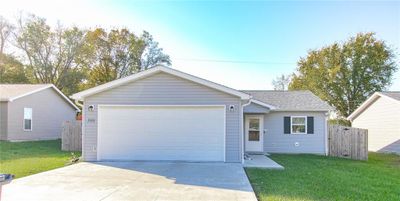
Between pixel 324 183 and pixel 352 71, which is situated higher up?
pixel 352 71

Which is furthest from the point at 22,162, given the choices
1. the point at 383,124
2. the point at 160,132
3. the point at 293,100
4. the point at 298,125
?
the point at 383,124

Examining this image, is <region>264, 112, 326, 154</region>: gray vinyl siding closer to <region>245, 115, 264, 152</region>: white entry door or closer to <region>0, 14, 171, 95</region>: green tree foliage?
<region>245, 115, 264, 152</region>: white entry door

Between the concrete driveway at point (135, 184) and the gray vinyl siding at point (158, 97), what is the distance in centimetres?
158

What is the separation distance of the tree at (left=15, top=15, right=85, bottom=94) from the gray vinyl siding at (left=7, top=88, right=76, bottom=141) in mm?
11421

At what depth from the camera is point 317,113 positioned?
15945 mm

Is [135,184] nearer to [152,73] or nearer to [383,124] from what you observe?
[152,73]

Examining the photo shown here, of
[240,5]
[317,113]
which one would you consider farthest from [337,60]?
[240,5]

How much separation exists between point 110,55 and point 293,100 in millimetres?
24166

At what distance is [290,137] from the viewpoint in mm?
16094

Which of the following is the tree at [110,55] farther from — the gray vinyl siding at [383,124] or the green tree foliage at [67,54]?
the gray vinyl siding at [383,124]

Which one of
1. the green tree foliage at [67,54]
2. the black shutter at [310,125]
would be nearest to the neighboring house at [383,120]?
the black shutter at [310,125]

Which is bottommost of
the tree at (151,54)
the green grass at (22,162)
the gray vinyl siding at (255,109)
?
the green grass at (22,162)

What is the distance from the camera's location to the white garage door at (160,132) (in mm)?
11742

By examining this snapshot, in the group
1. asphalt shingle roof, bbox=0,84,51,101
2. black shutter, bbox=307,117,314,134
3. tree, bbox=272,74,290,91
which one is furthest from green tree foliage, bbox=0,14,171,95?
black shutter, bbox=307,117,314,134
